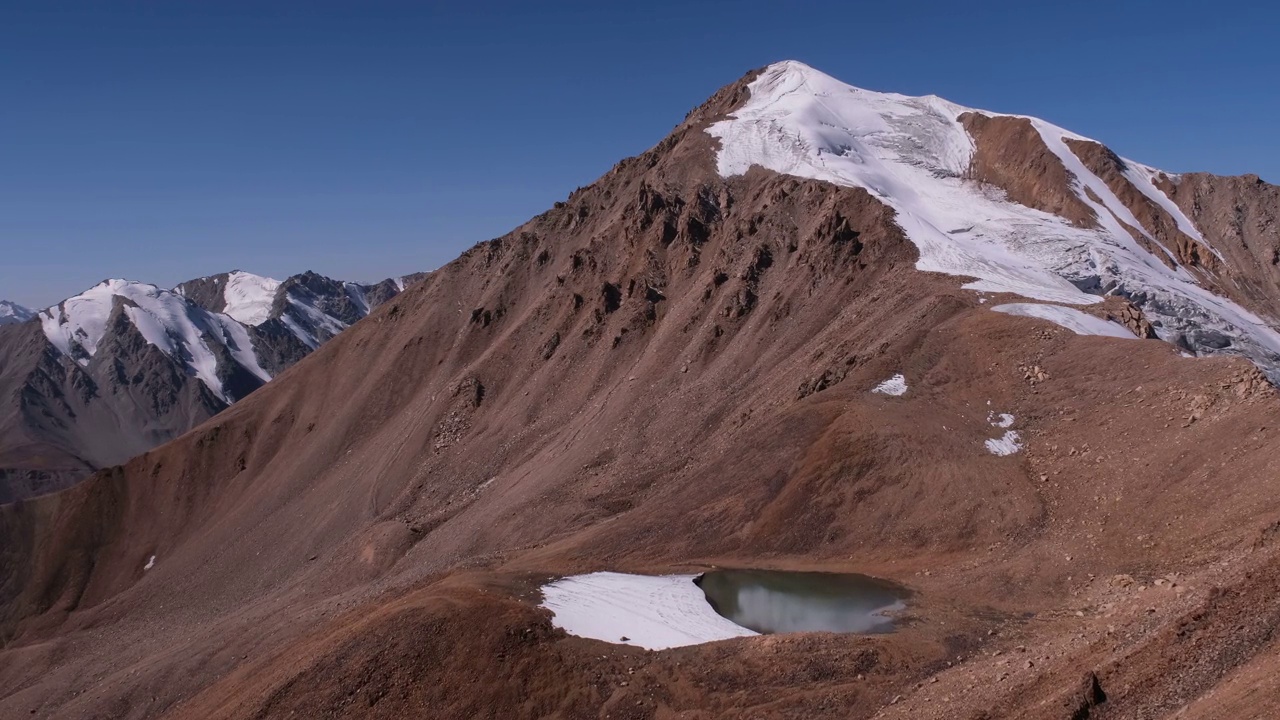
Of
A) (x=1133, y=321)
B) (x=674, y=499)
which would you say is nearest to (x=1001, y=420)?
(x=1133, y=321)

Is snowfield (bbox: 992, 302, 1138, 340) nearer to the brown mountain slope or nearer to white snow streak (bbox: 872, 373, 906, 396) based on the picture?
the brown mountain slope

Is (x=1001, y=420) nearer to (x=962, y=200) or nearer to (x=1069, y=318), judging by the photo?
(x=1069, y=318)

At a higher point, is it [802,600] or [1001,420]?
[1001,420]

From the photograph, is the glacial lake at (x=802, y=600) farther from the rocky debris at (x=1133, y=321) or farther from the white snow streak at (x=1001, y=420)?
the rocky debris at (x=1133, y=321)

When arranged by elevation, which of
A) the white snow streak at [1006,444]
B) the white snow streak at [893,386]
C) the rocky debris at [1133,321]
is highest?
the rocky debris at [1133,321]

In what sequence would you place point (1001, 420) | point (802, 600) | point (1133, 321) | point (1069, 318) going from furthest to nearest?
point (1133, 321)
point (1069, 318)
point (1001, 420)
point (802, 600)

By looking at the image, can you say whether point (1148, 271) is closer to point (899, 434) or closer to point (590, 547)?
point (899, 434)

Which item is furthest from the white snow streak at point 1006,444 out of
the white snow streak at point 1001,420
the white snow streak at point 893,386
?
the white snow streak at point 893,386
